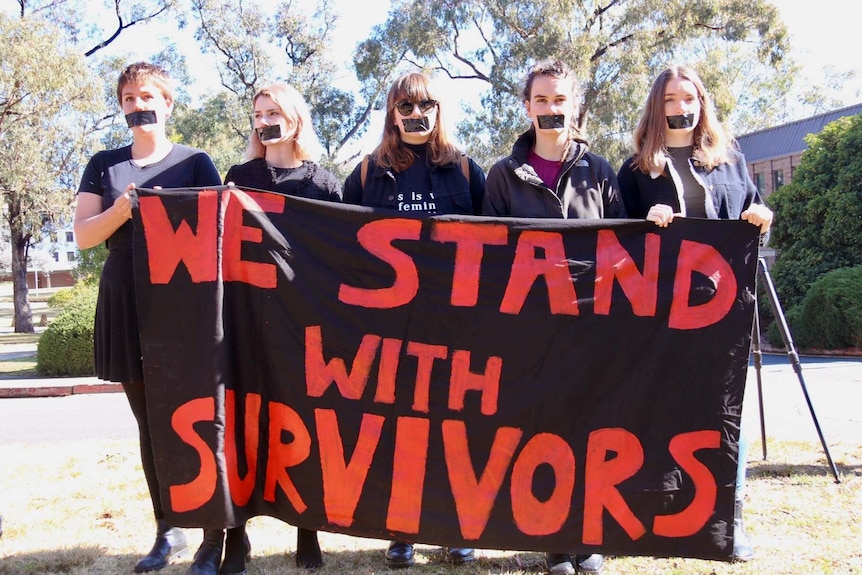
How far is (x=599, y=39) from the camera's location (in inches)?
816

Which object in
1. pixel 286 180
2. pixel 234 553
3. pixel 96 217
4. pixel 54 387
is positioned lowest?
pixel 54 387

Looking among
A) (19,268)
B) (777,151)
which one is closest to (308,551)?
(19,268)

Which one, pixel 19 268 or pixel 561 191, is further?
pixel 19 268

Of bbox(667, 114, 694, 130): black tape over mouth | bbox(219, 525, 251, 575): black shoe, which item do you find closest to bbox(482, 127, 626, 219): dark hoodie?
bbox(667, 114, 694, 130): black tape over mouth

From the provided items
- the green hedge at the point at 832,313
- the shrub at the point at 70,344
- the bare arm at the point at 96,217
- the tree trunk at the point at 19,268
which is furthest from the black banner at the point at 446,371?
the tree trunk at the point at 19,268

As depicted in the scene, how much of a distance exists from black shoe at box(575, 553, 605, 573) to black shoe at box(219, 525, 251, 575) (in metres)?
1.39

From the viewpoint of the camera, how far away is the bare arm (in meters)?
3.03

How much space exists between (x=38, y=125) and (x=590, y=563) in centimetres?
1885

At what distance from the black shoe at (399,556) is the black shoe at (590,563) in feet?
2.33

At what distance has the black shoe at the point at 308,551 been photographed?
3213 millimetres

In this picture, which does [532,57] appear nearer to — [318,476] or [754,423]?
[754,423]

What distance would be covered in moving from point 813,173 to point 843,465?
12102 millimetres

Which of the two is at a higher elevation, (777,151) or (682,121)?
(777,151)

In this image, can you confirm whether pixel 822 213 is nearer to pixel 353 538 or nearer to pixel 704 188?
pixel 704 188
